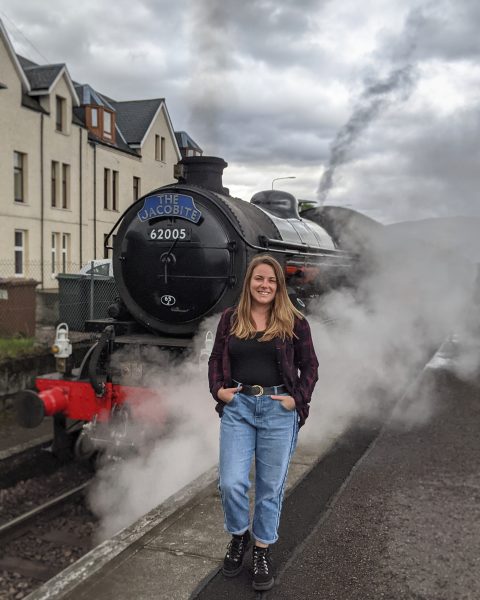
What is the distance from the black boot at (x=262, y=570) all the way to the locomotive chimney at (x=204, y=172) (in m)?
3.70

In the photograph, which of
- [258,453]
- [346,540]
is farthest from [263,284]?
[346,540]

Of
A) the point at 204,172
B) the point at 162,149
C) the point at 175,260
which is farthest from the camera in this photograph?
the point at 162,149

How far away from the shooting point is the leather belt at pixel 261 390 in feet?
9.51

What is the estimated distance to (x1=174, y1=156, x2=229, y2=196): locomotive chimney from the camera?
19.1ft

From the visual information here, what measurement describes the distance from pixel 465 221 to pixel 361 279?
15.9 ft

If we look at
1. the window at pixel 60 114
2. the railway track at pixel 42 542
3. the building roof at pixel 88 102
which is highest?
the building roof at pixel 88 102

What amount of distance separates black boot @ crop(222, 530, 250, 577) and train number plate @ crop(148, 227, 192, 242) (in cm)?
289

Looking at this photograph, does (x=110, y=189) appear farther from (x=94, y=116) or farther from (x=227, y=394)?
(x=227, y=394)

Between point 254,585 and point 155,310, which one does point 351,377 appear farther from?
point 254,585

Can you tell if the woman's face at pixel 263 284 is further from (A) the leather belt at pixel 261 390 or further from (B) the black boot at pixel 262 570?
(B) the black boot at pixel 262 570

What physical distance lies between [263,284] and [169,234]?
8.57 feet

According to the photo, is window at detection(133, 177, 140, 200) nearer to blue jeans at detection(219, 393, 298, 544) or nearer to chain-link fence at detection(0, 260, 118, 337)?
chain-link fence at detection(0, 260, 118, 337)

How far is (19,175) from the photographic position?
17.4 m

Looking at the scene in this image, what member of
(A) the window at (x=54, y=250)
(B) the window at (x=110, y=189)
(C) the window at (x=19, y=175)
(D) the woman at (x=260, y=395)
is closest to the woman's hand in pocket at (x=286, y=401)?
(D) the woman at (x=260, y=395)
